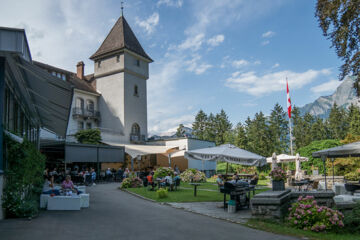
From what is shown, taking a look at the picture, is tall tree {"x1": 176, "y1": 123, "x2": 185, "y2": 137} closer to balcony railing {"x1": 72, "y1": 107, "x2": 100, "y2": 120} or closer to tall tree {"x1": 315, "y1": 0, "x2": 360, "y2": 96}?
balcony railing {"x1": 72, "y1": 107, "x2": 100, "y2": 120}

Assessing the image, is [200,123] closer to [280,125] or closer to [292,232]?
[280,125]

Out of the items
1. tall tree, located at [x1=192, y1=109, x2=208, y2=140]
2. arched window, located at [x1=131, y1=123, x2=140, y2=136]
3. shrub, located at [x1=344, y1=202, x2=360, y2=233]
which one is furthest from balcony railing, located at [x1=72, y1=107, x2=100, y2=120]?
shrub, located at [x1=344, y1=202, x2=360, y2=233]

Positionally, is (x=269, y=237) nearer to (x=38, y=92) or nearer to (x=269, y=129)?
(x=38, y=92)

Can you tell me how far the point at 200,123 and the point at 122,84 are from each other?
28272mm

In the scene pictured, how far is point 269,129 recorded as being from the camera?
50.6 meters

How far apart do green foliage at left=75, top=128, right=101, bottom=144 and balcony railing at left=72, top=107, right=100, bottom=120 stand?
4.28 m

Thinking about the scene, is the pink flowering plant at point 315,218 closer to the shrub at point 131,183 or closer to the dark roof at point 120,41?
the shrub at point 131,183

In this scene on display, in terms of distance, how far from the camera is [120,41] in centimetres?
3675

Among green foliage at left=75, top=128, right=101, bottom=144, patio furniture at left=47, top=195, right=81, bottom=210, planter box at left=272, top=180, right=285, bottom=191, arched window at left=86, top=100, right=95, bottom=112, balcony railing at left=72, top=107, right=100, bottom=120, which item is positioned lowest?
patio furniture at left=47, top=195, right=81, bottom=210

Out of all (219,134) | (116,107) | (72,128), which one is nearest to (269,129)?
(219,134)

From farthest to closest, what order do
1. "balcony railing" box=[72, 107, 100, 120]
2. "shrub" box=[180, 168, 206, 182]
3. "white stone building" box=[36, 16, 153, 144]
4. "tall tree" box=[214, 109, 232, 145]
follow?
"tall tree" box=[214, 109, 232, 145] < "white stone building" box=[36, 16, 153, 144] < "balcony railing" box=[72, 107, 100, 120] < "shrub" box=[180, 168, 206, 182]

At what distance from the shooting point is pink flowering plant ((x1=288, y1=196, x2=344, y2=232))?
6941 mm

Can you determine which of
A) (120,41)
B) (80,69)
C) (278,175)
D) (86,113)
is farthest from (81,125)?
(278,175)

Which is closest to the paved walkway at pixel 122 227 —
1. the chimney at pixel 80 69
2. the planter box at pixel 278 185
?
the planter box at pixel 278 185
